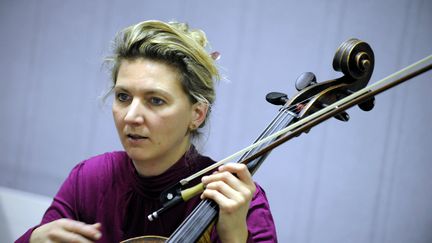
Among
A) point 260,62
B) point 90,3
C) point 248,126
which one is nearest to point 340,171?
point 248,126

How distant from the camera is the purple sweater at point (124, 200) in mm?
1095

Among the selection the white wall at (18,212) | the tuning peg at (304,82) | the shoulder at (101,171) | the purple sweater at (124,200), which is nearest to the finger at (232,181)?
the purple sweater at (124,200)

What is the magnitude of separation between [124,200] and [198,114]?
0.94ft

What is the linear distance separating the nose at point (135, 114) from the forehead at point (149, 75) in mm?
44

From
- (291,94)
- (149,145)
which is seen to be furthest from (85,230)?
(291,94)

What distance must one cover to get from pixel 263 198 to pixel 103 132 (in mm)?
1079

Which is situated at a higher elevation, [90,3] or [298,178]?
[90,3]

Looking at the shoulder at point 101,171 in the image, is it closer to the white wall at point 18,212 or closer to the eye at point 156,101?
the eye at point 156,101

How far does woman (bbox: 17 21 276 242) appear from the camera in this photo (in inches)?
40.1

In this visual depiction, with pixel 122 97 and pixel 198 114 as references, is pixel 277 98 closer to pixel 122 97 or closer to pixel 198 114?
pixel 198 114

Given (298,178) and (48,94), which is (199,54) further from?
(48,94)

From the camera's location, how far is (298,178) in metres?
1.60

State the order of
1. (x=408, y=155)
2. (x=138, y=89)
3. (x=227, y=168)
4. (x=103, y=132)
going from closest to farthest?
(x=227, y=168)
(x=138, y=89)
(x=408, y=155)
(x=103, y=132)

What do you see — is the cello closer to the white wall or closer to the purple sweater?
the purple sweater
